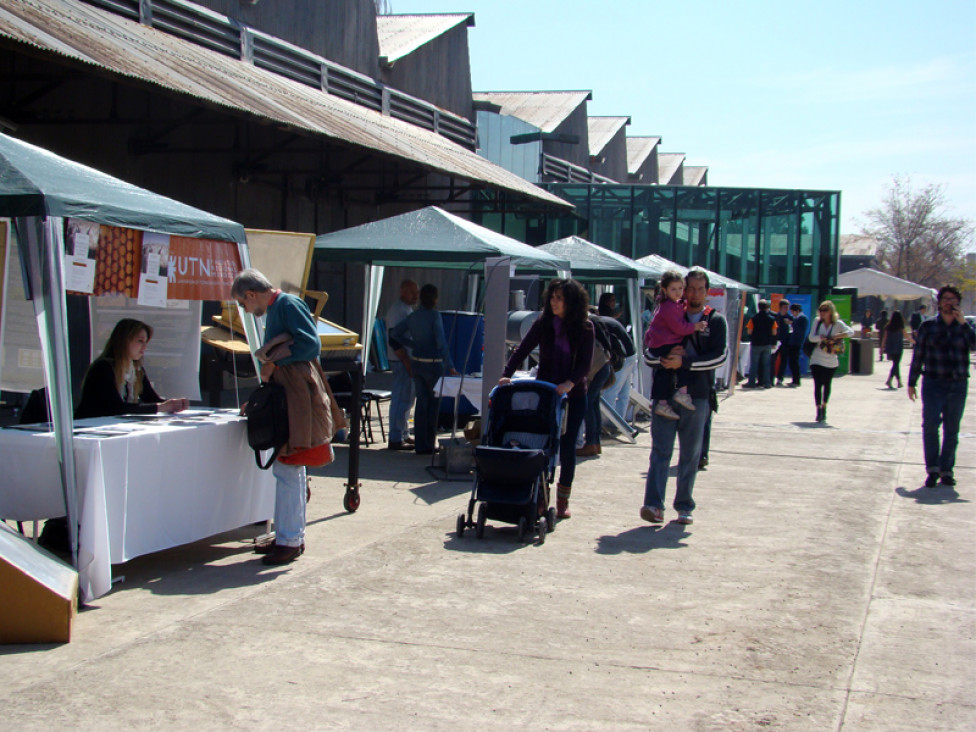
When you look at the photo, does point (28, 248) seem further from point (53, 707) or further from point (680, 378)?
point (680, 378)

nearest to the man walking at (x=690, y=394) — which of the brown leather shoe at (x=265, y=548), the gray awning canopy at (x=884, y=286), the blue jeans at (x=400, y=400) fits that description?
the brown leather shoe at (x=265, y=548)

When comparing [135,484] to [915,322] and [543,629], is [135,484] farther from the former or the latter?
[915,322]

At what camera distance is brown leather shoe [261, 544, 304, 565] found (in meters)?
6.37

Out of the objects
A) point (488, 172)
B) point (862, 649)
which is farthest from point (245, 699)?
point (488, 172)

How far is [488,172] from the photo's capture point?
22.1 metres

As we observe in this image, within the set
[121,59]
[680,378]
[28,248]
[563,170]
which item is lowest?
[680,378]

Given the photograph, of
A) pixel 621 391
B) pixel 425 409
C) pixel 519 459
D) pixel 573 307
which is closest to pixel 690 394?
pixel 573 307

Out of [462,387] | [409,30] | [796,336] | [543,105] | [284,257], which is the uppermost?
[543,105]

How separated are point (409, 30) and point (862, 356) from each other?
47.2 ft

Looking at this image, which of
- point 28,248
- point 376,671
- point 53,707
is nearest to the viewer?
point 53,707

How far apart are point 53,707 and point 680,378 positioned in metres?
4.85

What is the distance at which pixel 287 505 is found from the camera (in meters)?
6.44

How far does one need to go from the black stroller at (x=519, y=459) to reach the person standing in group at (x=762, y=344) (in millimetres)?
15811

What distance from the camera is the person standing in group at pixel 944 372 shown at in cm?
964
